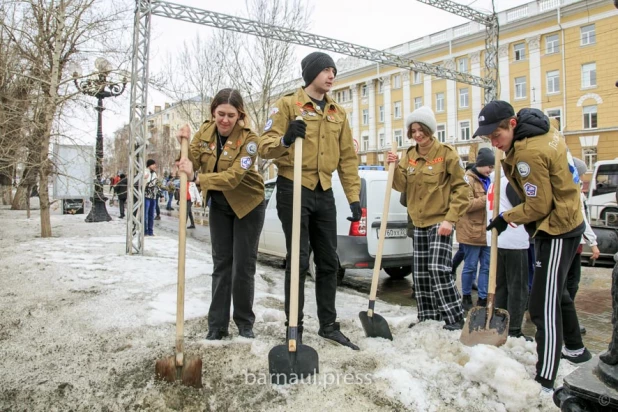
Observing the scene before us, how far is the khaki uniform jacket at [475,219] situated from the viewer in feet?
17.6

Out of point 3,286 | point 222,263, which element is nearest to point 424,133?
point 222,263

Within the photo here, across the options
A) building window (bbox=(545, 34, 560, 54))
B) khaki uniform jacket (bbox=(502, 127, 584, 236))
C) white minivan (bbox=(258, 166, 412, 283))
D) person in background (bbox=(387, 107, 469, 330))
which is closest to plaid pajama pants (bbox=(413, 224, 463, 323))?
person in background (bbox=(387, 107, 469, 330))

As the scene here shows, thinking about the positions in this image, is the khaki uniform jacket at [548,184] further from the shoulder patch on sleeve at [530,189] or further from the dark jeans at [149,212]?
the dark jeans at [149,212]

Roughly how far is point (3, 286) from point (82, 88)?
250 inches

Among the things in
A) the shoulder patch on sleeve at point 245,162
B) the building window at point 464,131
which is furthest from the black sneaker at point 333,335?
the building window at point 464,131

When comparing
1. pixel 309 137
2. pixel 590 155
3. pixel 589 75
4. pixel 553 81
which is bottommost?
pixel 309 137

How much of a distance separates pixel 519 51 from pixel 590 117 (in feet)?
26.3

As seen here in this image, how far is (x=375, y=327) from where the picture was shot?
3.62 meters

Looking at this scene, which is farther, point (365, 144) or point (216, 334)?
point (365, 144)

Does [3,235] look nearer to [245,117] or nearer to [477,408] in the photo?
[245,117]

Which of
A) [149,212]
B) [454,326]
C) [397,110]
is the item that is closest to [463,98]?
[397,110]

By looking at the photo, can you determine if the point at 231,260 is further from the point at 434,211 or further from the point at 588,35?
the point at 588,35

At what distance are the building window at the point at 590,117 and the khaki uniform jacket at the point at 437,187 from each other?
3512cm

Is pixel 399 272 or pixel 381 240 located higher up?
pixel 381 240
